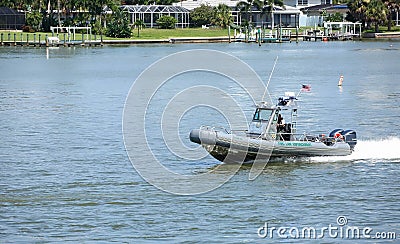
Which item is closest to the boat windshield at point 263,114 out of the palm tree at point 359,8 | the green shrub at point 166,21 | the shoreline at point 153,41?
the shoreline at point 153,41

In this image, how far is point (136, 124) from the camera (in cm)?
4753

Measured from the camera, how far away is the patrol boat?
3231 cm

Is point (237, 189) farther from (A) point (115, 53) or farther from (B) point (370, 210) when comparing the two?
(A) point (115, 53)

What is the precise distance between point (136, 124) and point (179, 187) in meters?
17.5

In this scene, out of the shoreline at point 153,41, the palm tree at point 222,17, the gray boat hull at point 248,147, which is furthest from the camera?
the palm tree at point 222,17

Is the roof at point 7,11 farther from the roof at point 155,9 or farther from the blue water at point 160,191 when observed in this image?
the blue water at point 160,191

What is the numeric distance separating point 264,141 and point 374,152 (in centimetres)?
609

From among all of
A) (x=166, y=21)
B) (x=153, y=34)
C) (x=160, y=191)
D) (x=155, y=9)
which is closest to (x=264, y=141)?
(x=160, y=191)

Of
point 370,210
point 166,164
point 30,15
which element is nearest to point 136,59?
point 30,15

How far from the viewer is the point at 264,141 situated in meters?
32.5

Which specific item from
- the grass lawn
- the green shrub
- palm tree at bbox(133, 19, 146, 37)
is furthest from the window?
the green shrub

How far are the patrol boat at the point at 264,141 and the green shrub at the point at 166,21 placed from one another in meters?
150

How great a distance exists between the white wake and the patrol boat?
0.40 meters

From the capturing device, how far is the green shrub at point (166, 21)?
18225 centimetres
